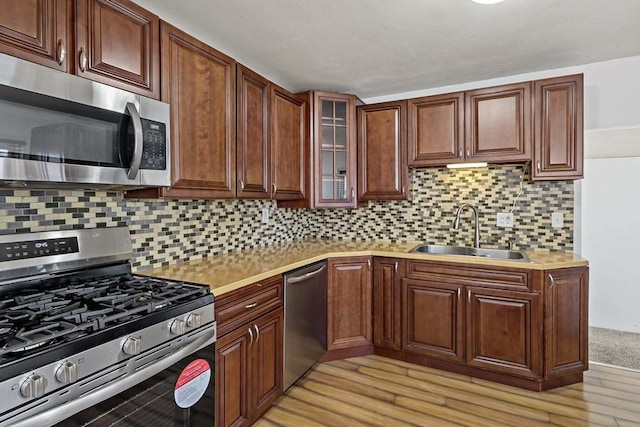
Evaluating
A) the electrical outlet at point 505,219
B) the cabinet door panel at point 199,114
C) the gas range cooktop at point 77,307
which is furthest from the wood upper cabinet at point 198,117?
the electrical outlet at point 505,219

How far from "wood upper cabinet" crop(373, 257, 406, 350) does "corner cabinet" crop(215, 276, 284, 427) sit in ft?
3.19

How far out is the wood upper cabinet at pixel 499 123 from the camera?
8.49 feet

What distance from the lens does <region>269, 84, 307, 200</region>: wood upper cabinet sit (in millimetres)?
2609

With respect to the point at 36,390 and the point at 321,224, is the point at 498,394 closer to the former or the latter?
the point at 321,224

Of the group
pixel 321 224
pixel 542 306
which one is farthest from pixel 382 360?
pixel 321 224

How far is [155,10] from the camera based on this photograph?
194 centimetres

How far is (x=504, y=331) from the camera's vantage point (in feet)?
7.83

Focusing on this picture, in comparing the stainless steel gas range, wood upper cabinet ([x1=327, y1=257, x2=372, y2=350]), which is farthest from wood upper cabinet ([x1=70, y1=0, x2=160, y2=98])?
wood upper cabinet ([x1=327, y1=257, x2=372, y2=350])

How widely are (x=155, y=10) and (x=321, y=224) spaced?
7.66 ft

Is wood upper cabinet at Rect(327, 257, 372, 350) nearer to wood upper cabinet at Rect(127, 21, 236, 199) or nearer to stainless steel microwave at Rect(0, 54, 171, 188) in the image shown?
wood upper cabinet at Rect(127, 21, 236, 199)

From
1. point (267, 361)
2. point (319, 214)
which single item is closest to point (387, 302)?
point (267, 361)

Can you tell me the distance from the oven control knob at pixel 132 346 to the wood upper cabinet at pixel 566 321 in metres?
2.38

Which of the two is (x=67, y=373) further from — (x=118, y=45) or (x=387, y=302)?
(x=387, y=302)

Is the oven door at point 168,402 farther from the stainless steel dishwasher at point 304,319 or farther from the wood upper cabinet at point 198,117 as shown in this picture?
the wood upper cabinet at point 198,117
